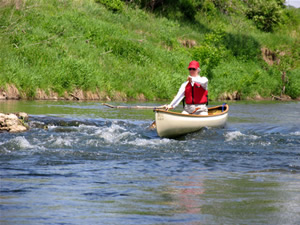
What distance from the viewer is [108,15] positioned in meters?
28.2

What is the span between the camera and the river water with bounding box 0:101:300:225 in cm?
407

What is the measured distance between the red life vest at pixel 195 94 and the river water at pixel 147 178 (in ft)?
2.41

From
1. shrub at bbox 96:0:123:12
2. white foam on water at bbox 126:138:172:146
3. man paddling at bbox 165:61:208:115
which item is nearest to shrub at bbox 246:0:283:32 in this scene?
shrub at bbox 96:0:123:12

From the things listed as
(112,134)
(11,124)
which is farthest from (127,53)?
(112,134)

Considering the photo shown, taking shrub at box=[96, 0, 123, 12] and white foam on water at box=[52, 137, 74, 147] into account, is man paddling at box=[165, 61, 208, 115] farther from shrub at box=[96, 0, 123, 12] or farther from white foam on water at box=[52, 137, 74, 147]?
shrub at box=[96, 0, 123, 12]

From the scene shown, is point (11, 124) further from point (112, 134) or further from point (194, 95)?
point (194, 95)

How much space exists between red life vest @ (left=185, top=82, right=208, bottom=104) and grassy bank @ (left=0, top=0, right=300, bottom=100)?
791 centimetres

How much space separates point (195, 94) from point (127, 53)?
13.2m

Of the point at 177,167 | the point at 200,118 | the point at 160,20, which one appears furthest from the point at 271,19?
the point at 177,167

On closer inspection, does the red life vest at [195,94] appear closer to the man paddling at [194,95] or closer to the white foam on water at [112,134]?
the man paddling at [194,95]

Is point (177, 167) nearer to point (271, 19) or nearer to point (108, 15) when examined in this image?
point (108, 15)

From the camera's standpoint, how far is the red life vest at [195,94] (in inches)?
440

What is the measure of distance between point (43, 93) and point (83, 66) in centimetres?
234

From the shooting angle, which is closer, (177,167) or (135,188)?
(135,188)
